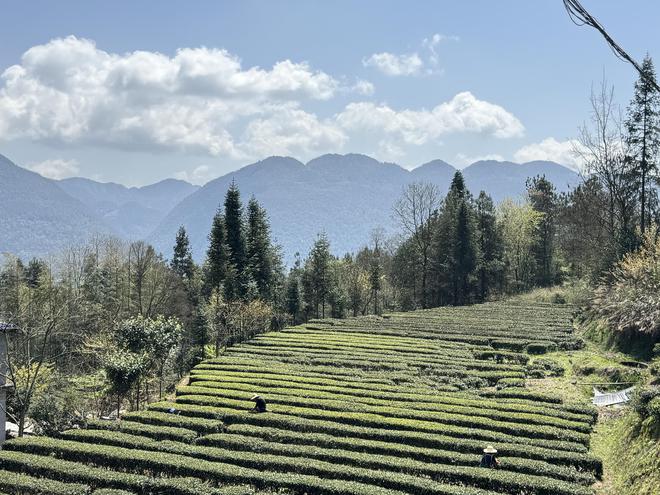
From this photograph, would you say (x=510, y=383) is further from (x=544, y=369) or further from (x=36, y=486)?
(x=36, y=486)

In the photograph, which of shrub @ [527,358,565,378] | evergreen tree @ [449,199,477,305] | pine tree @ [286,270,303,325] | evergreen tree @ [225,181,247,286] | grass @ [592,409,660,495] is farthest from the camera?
evergreen tree @ [449,199,477,305]

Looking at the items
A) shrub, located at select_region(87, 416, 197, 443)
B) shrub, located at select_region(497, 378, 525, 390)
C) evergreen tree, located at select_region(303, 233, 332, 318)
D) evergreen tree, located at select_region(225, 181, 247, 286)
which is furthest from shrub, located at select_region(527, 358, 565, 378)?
evergreen tree, located at select_region(225, 181, 247, 286)

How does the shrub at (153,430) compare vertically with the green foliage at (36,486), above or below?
above

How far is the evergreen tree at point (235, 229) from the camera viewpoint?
195 feet

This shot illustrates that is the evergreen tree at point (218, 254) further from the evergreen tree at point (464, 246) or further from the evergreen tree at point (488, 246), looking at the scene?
the evergreen tree at point (488, 246)

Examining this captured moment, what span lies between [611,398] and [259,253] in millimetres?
40942

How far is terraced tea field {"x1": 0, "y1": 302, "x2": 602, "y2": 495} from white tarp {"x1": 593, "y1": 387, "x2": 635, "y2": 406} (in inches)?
64.4

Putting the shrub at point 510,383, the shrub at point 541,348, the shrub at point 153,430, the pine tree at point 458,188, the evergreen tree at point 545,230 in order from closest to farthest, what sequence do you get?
the shrub at point 153,430 → the shrub at point 510,383 → the shrub at point 541,348 → the pine tree at point 458,188 → the evergreen tree at point 545,230

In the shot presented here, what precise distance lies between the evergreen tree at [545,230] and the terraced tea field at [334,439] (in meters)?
43.5

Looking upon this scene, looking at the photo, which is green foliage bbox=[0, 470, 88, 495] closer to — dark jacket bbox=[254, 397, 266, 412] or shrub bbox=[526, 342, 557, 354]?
dark jacket bbox=[254, 397, 266, 412]

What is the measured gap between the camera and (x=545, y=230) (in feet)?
251

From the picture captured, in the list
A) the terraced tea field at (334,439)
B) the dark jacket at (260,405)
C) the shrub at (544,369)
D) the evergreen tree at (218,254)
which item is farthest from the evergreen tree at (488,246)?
the dark jacket at (260,405)

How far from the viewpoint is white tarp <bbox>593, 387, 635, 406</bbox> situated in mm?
24455

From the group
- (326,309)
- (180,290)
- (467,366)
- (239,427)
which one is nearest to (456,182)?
(326,309)
